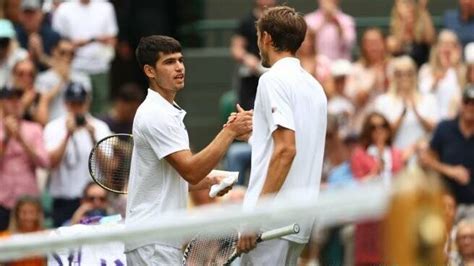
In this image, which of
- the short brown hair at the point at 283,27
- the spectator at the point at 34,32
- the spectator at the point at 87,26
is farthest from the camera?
the spectator at the point at 87,26

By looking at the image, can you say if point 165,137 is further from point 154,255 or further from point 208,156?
point 154,255

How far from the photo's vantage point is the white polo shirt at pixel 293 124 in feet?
25.1

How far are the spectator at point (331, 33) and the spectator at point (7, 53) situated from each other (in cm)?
312

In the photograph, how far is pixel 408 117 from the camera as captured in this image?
14.8 m

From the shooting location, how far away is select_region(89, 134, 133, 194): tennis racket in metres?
8.66

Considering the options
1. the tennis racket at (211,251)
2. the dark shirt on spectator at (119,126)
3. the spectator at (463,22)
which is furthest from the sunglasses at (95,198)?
the tennis racket at (211,251)

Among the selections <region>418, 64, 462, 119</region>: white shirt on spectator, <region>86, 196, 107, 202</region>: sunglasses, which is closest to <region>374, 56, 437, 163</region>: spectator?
<region>418, 64, 462, 119</region>: white shirt on spectator

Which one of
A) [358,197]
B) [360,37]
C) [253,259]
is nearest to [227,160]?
[360,37]

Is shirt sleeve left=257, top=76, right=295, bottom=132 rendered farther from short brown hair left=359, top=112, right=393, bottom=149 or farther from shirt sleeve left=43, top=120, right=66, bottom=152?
shirt sleeve left=43, top=120, right=66, bottom=152

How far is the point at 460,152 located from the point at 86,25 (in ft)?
17.5

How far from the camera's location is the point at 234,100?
54.0 ft

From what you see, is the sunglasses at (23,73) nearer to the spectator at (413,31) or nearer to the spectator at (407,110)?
the spectator at (407,110)

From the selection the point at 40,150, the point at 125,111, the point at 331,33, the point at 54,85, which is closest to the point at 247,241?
the point at 40,150

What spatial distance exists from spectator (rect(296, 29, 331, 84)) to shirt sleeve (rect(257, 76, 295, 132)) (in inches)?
308
